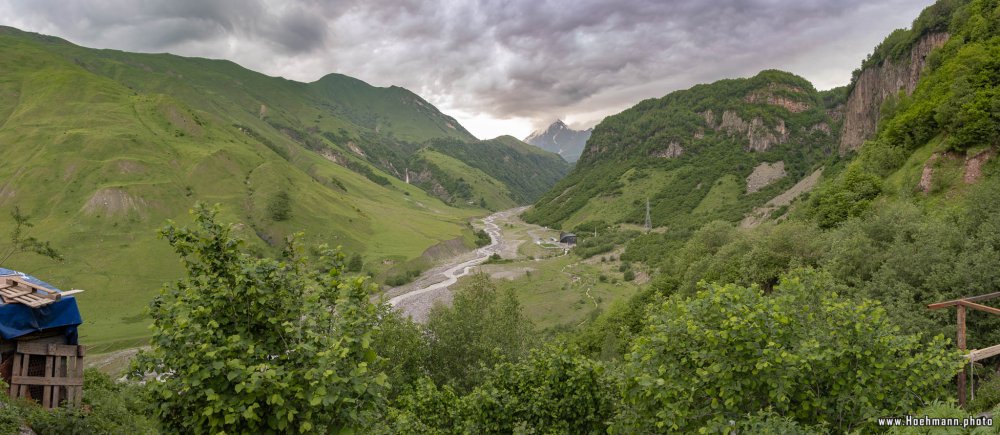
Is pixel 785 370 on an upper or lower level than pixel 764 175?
lower

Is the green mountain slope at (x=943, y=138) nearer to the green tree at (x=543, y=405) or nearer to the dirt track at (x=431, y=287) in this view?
the green tree at (x=543, y=405)

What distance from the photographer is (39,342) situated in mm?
16234

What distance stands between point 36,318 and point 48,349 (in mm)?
1600

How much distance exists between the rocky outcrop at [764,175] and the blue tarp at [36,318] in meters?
192

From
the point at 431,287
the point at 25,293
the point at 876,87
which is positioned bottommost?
the point at 431,287

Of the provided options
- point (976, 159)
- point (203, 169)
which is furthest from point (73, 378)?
point (203, 169)

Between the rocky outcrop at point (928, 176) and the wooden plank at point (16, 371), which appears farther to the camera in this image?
the rocky outcrop at point (928, 176)

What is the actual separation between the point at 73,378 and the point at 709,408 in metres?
22.8

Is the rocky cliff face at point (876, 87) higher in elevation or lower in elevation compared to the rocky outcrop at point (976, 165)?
higher

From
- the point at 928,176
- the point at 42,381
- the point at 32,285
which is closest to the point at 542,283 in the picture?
the point at 928,176

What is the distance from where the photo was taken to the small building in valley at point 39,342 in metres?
15.2

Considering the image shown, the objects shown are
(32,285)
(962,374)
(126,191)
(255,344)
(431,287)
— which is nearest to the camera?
(255,344)

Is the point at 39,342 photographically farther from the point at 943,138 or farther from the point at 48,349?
the point at 943,138

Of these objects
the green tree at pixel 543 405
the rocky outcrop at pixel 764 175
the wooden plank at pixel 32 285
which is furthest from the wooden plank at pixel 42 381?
the rocky outcrop at pixel 764 175
